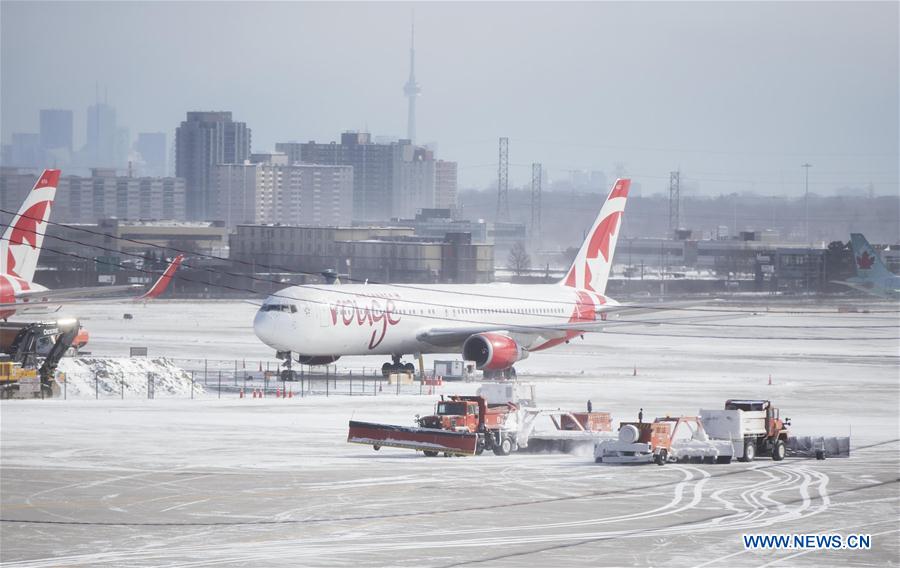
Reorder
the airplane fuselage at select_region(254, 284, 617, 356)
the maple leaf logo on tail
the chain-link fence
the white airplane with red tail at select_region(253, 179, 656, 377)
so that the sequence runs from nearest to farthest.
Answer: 1. the chain-link fence
2. the airplane fuselage at select_region(254, 284, 617, 356)
3. the white airplane with red tail at select_region(253, 179, 656, 377)
4. the maple leaf logo on tail

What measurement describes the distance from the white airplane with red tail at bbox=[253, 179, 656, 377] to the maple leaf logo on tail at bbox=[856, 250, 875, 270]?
66022 millimetres

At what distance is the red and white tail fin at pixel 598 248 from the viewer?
83.2 meters

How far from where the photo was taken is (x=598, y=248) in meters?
83.7

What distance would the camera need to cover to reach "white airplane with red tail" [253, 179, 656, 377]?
6662cm

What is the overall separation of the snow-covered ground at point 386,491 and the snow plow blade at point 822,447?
52 cm

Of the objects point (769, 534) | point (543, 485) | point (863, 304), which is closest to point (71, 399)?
point (543, 485)

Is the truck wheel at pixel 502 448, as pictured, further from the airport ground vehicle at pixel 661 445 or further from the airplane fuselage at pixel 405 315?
the airplane fuselage at pixel 405 315

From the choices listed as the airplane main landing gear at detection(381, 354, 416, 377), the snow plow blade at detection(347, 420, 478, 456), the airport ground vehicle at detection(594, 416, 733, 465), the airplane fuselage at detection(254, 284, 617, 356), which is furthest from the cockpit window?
the airport ground vehicle at detection(594, 416, 733, 465)

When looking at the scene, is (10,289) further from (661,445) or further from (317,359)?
(661,445)

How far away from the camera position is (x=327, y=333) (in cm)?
6688

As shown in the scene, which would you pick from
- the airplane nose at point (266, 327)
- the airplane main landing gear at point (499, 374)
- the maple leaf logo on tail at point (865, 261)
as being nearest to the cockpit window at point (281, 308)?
the airplane nose at point (266, 327)

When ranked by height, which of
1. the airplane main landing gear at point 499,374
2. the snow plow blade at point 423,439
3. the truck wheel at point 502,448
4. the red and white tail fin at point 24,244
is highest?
the red and white tail fin at point 24,244

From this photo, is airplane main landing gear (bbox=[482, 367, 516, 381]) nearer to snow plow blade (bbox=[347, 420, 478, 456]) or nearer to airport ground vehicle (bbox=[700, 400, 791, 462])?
airport ground vehicle (bbox=[700, 400, 791, 462])

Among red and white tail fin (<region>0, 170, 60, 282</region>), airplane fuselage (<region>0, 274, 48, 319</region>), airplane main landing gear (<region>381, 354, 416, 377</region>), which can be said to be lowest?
airplane main landing gear (<region>381, 354, 416, 377</region>)
